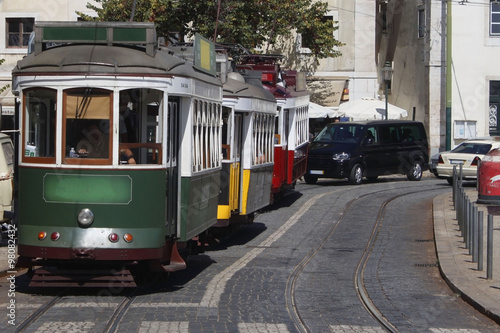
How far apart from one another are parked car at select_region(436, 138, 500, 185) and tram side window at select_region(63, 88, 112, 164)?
18.8m

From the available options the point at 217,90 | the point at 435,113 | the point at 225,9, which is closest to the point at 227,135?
the point at 217,90

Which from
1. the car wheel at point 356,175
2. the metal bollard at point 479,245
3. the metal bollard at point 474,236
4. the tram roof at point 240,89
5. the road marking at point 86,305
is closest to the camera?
the road marking at point 86,305

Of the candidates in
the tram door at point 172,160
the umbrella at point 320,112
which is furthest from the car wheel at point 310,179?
the tram door at point 172,160

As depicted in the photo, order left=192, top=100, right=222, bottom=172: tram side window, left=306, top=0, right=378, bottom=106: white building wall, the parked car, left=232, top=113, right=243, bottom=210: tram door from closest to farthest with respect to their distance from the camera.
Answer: left=192, top=100, right=222, bottom=172: tram side window → left=232, top=113, right=243, bottom=210: tram door → the parked car → left=306, top=0, right=378, bottom=106: white building wall

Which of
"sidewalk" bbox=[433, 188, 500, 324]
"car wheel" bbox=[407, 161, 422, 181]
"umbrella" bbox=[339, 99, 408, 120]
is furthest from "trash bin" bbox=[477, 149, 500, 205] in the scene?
"umbrella" bbox=[339, 99, 408, 120]

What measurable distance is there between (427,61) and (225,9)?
10.4 meters

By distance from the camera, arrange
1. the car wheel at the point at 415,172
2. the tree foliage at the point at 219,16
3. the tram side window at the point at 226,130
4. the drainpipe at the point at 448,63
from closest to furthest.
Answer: the tram side window at the point at 226,130, the car wheel at the point at 415,172, the tree foliage at the point at 219,16, the drainpipe at the point at 448,63

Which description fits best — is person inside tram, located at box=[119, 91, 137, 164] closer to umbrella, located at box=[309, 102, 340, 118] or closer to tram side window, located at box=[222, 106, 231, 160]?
tram side window, located at box=[222, 106, 231, 160]

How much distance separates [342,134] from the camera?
2947cm

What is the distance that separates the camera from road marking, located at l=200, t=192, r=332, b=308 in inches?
428

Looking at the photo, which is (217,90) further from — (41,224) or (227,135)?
(41,224)

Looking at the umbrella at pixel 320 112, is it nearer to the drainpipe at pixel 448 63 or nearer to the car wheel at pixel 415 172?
the drainpipe at pixel 448 63

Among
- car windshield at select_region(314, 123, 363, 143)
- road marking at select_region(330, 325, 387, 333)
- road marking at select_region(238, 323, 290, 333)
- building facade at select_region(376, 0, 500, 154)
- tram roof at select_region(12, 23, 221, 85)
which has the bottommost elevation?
road marking at select_region(330, 325, 387, 333)

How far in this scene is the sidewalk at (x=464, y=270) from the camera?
10844mm
